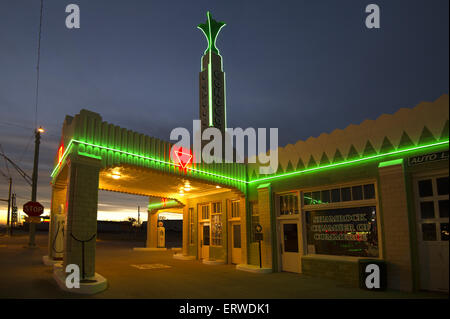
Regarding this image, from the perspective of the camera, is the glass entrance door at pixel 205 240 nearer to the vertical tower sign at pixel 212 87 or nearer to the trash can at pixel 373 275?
the vertical tower sign at pixel 212 87

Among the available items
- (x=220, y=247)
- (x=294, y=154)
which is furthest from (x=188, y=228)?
(x=294, y=154)

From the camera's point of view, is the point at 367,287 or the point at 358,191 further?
the point at 358,191

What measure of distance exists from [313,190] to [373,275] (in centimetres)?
376

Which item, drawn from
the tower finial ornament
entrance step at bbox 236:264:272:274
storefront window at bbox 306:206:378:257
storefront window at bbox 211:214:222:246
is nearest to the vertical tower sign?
the tower finial ornament

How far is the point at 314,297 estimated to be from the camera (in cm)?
820

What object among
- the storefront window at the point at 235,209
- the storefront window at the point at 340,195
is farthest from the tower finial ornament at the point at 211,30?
the storefront window at the point at 340,195

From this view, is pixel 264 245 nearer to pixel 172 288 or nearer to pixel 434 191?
pixel 172 288

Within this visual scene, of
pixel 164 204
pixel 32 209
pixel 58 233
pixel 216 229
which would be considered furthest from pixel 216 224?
pixel 164 204

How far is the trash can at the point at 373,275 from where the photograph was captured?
9133mm

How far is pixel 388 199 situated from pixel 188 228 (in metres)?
12.2

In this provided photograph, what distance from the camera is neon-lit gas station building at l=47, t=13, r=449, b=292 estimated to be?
Result: 8859 mm

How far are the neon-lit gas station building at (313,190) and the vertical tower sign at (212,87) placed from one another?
0.07 metres

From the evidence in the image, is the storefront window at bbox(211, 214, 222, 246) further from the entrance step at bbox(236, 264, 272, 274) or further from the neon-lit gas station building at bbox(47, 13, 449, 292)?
the entrance step at bbox(236, 264, 272, 274)

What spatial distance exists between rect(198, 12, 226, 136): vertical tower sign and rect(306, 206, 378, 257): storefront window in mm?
6362
